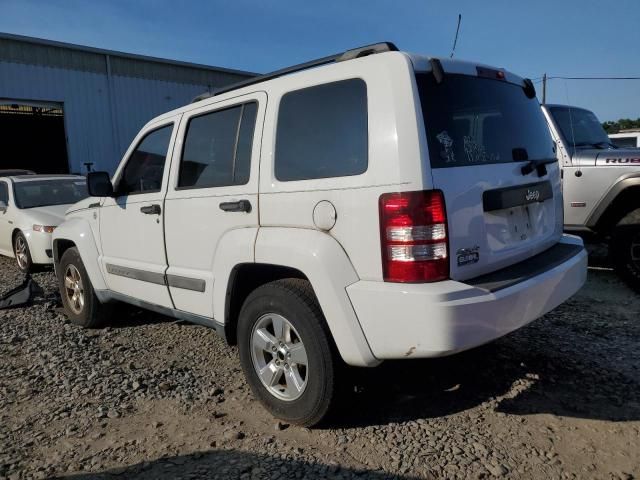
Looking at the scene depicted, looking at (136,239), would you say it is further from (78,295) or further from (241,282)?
(78,295)

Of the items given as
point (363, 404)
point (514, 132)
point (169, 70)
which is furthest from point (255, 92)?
point (169, 70)

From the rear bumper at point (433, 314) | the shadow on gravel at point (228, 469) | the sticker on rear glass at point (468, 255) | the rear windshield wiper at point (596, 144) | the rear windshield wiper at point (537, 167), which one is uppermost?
the rear windshield wiper at point (596, 144)

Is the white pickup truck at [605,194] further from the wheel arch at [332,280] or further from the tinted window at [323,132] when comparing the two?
the wheel arch at [332,280]

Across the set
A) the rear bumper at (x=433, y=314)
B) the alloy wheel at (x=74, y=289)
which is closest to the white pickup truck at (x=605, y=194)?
the rear bumper at (x=433, y=314)

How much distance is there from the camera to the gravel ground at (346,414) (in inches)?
105

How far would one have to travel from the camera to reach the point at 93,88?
1727 centimetres

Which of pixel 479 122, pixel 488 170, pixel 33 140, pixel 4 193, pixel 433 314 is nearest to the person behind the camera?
pixel 433 314

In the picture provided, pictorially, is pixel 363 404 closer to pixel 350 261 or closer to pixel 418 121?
pixel 350 261

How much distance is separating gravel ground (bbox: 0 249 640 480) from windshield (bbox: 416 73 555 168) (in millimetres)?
1324

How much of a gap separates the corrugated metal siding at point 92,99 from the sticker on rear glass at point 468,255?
54.4 ft

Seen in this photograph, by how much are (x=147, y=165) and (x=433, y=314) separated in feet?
9.04

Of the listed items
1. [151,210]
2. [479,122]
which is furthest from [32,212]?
[479,122]

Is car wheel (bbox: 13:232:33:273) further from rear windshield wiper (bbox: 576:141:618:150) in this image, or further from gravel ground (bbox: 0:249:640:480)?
rear windshield wiper (bbox: 576:141:618:150)

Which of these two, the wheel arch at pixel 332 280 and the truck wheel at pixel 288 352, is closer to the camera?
the wheel arch at pixel 332 280
